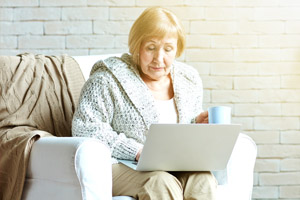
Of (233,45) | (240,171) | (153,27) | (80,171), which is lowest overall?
(240,171)

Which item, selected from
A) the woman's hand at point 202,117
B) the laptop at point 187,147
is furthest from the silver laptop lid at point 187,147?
the woman's hand at point 202,117

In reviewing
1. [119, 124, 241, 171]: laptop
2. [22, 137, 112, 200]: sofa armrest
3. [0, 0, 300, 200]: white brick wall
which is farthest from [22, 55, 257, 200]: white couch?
[0, 0, 300, 200]: white brick wall

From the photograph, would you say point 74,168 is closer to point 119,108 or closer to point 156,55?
point 119,108

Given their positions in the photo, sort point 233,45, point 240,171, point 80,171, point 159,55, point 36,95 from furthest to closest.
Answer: point 233,45 → point 36,95 → point 159,55 → point 240,171 → point 80,171

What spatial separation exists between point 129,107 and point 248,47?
3.67 feet

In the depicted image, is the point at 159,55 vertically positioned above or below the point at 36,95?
above

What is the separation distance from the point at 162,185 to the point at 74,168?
0.29 meters

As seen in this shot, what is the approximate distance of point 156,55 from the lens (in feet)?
6.72

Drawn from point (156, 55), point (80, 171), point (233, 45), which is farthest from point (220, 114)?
point (233, 45)

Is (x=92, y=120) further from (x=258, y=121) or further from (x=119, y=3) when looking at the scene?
(x=258, y=121)

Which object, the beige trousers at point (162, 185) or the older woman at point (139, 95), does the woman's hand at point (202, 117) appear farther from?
A: the beige trousers at point (162, 185)

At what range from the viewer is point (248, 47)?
2883mm

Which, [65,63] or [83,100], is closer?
[83,100]

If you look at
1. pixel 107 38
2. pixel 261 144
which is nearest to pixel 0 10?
pixel 107 38
